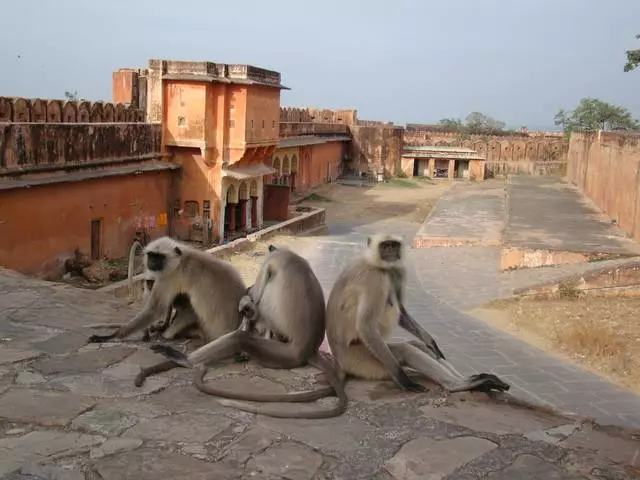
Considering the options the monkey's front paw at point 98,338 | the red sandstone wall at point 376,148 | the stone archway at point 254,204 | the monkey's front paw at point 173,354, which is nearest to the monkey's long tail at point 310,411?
the monkey's front paw at point 173,354

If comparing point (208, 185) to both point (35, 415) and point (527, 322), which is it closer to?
point (527, 322)

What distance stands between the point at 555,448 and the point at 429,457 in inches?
18.0

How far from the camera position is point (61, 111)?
13.6 meters

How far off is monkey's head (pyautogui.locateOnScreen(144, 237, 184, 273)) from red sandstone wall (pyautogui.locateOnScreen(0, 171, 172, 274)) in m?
7.72

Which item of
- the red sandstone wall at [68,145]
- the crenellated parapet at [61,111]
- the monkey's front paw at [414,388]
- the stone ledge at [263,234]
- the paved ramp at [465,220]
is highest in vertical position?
the crenellated parapet at [61,111]

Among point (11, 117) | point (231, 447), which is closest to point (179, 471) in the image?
point (231, 447)

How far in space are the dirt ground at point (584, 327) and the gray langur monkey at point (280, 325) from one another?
4.62 m

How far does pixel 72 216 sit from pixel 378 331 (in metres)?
10.1

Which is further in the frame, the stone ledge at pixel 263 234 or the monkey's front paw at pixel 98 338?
the stone ledge at pixel 263 234

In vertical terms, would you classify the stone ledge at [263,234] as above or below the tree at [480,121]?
below

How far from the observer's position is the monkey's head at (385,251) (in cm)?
322

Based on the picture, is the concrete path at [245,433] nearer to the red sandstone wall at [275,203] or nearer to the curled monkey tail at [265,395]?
the curled monkey tail at [265,395]

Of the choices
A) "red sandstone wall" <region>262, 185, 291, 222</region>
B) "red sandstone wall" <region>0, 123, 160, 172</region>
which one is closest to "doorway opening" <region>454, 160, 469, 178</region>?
"red sandstone wall" <region>262, 185, 291, 222</region>

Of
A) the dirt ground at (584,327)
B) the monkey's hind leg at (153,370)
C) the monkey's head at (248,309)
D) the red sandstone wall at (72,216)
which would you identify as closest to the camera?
the monkey's hind leg at (153,370)
